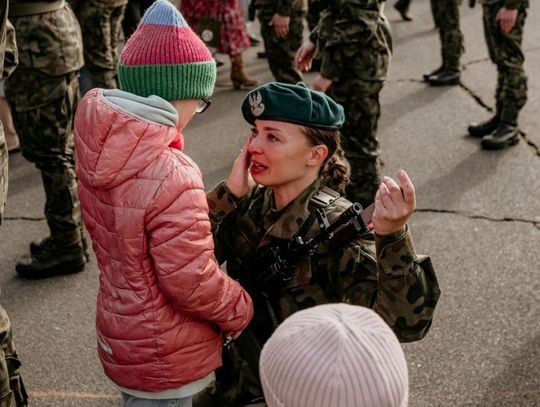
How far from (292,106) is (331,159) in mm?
242

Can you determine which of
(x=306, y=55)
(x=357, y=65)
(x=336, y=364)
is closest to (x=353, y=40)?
(x=357, y=65)

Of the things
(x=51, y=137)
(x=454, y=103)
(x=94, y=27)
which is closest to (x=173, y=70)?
(x=51, y=137)

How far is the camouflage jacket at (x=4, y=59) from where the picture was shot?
280cm

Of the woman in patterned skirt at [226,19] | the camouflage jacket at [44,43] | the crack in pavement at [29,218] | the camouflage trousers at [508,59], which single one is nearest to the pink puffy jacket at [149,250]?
the camouflage jacket at [44,43]

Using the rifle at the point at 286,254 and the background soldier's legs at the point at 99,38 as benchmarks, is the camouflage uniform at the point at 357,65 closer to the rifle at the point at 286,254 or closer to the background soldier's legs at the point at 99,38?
the background soldier's legs at the point at 99,38

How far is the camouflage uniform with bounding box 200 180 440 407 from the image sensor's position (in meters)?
2.15

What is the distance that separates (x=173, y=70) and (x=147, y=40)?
120 millimetres

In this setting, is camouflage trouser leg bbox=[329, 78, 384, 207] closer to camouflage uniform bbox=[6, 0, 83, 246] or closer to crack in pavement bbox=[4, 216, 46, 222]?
camouflage uniform bbox=[6, 0, 83, 246]

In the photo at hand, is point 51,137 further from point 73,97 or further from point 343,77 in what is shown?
point 343,77

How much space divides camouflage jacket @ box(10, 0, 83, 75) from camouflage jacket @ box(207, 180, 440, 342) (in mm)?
1816

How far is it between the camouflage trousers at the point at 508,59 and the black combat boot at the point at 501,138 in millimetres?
48

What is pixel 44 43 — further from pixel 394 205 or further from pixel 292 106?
pixel 394 205

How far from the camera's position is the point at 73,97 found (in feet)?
13.9

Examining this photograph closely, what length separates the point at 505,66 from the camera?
225 inches
